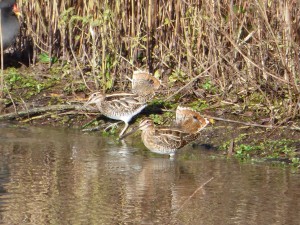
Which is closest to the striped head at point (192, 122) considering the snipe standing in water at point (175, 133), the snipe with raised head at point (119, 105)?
the snipe standing in water at point (175, 133)

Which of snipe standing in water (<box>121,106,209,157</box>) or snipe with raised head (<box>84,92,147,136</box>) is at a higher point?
snipe with raised head (<box>84,92,147,136</box>)

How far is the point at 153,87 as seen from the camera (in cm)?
1049

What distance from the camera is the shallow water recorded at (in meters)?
6.57

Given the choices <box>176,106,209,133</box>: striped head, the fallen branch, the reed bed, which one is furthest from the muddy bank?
<box>176,106,209,133</box>: striped head

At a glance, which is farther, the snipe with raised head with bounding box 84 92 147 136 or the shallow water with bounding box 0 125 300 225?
the snipe with raised head with bounding box 84 92 147 136

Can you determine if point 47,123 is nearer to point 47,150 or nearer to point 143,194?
point 47,150

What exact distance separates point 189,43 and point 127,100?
1297mm

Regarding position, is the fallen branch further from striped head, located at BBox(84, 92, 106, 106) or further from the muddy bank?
striped head, located at BBox(84, 92, 106, 106)

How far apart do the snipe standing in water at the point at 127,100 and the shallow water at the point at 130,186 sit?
1.43 ft

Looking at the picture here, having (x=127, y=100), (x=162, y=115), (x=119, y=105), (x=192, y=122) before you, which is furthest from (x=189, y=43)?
(x=192, y=122)

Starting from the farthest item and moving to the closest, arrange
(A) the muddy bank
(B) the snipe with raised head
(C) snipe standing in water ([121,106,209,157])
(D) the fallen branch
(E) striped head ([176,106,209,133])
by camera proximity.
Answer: (D) the fallen branch → (B) the snipe with raised head → (E) striped head ([176,106,209,133]) → (A) the muddy bank → (C) snipe standing in water ([121,106,209,157])

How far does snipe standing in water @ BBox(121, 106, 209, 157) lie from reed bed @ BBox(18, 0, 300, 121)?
0.86 m

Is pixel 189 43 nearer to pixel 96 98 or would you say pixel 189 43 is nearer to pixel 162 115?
pixel 162 115

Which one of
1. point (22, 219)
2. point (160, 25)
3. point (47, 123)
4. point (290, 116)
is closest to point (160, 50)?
point (160, 25)
